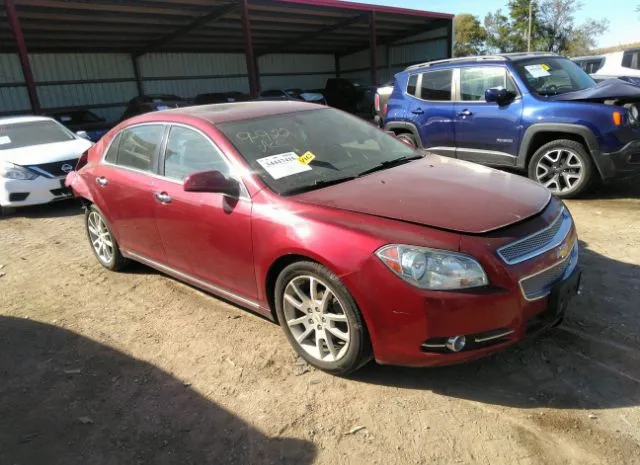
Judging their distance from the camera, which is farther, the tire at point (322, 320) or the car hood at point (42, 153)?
the car hood at point (42, 153)

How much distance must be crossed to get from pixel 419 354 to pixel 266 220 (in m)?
1.17

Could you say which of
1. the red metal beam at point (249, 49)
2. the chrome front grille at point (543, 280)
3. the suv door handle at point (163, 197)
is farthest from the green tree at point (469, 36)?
the chrome front grille at point (543, 280)

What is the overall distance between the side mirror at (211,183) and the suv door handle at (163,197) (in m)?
0.63

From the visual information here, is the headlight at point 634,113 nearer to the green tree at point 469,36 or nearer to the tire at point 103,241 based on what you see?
the tire at point 103,241

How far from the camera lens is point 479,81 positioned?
23.0 ft

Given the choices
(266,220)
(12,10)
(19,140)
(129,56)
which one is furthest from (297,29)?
(266,220)

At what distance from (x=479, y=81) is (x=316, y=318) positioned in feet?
17.5

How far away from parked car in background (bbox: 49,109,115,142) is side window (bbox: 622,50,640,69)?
45.7 ft

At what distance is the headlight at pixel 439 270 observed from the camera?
8.11ft

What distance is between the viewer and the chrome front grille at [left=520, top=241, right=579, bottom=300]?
8.44ft

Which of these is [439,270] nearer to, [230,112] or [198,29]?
[230,112]

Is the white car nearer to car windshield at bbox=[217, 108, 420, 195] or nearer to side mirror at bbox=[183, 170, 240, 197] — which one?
car windshield at bbox=[217, 108, 420, 195]

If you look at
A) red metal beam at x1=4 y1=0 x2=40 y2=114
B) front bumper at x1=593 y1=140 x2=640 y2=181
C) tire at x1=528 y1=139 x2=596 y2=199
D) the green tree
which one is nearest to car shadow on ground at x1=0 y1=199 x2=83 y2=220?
red metal beam at x1=4 y1=0 x2=40 y2=114

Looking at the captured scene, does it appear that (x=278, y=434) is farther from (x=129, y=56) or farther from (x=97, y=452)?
(x=129, y=56)
